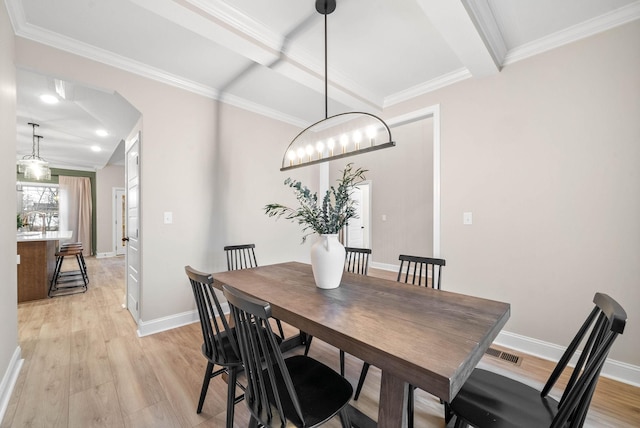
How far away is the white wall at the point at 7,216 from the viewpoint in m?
1.70

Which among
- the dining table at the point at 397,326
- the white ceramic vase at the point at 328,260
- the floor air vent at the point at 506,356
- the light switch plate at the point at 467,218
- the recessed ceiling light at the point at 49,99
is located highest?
the recessed ceiling light at the point at 49,99

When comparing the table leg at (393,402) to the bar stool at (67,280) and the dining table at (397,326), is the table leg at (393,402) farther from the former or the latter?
the bar stool at (67,280)

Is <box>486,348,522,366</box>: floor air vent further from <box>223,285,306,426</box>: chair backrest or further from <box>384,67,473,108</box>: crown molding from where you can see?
<box>384,67,473,108</box>: crown molding

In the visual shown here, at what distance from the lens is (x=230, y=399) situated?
4.69 ft

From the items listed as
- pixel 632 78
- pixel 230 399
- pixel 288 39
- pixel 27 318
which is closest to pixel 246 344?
pixel 230 399

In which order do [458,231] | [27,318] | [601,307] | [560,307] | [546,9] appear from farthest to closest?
[27,318]
[458,231]
[560,307]
[546,9]
[601,307]

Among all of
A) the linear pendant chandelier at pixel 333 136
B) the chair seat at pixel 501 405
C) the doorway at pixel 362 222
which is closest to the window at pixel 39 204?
the linear pendant chandelier at pixel 333 136

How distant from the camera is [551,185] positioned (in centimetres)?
222

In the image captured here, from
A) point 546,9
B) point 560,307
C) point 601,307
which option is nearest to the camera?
point 601,307

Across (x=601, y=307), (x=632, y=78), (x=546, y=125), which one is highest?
(x=632, y=78)

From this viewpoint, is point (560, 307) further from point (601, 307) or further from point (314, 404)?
point (314, 404)

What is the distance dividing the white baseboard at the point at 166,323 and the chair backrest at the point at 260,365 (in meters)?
2.08

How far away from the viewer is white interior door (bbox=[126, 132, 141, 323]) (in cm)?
284

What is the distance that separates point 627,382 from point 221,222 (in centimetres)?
381
